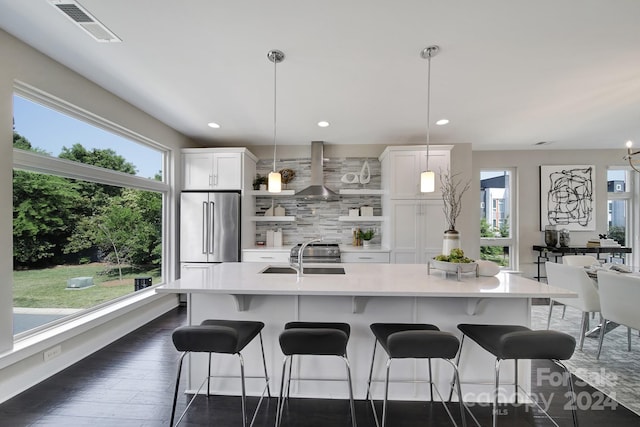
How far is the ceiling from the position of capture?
1.76 metres

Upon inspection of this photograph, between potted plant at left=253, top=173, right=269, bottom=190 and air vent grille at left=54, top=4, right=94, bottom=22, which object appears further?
potted plant at left=253, top=173, right=269, bottom=190

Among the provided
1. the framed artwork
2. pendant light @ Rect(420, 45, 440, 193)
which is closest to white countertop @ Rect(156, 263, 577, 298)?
pendant light @ Rect(420, 45, 440, 193)

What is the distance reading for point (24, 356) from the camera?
211 centimetres

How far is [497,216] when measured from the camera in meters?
5.58

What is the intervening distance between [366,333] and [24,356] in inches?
105

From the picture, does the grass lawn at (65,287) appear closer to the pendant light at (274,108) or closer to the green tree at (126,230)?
the green tree at (126,230)

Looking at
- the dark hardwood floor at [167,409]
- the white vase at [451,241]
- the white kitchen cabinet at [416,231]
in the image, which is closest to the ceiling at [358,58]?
the white kitchen cabinet at [416,231]

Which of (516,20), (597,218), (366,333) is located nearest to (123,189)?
(366,333)

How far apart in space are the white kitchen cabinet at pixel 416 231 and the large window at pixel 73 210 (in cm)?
353

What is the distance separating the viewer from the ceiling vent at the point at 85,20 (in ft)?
5.56

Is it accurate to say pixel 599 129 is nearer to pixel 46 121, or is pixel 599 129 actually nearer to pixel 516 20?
pixel 516 20

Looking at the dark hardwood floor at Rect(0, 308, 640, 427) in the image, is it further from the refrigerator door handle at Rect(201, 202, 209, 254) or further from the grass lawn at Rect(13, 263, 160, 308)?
the refrigerator door handle at Rect(201, 202, 209, 254)

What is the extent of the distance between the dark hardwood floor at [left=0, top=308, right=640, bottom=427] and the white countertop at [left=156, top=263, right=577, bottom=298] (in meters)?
0.90

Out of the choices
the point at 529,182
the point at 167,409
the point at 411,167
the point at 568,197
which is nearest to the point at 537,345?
the point at 167,409
